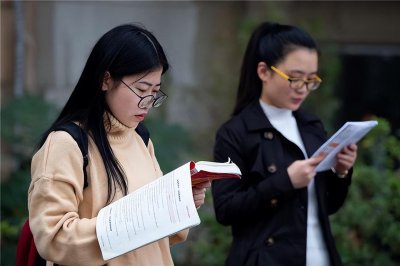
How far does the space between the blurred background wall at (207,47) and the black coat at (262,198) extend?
11.3 ft

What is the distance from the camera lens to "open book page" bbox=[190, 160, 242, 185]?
7.98 ft

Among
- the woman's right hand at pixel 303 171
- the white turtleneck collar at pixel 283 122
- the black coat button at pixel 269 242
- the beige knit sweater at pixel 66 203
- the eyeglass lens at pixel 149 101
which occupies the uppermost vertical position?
the eyeglass lens at pixel 149 101

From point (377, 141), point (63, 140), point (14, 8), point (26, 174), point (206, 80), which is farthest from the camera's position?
point (206, 80)

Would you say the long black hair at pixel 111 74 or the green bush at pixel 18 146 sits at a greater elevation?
the long black hair at pixel 111 74

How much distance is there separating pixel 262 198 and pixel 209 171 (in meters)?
1.02

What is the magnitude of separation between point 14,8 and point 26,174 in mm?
1655

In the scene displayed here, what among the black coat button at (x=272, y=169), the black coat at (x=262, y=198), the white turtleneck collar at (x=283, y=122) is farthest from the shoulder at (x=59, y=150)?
the white turtleneck collar at (x=283, y=122)

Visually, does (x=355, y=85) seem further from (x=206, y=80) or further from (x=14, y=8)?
(x=14, y=8)

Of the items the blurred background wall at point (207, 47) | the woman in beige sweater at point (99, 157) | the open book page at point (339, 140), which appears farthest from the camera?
the blurred background wall at point (207, 47)

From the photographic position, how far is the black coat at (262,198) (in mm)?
3439

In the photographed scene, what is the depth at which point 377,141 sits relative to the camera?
546 cm

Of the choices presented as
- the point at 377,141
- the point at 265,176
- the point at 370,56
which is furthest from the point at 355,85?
the point at 265,176

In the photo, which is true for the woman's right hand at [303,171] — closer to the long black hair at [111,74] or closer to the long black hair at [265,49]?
the long black hair at [265,49]

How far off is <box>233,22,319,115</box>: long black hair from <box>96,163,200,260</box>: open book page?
4.38 feet
